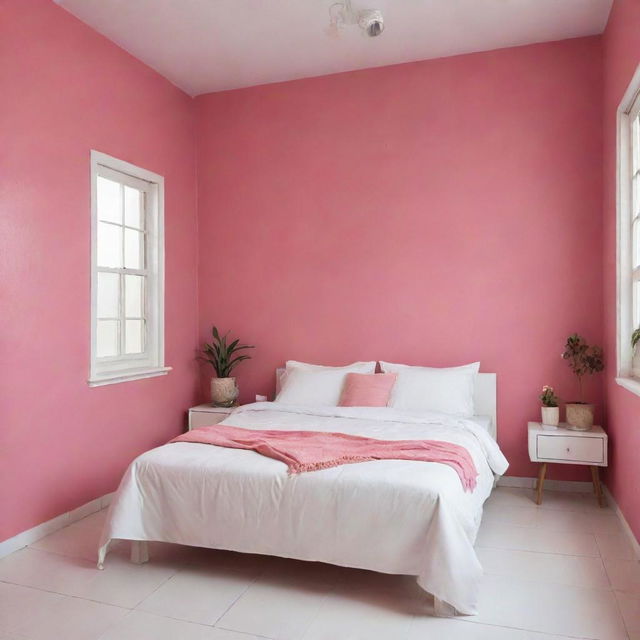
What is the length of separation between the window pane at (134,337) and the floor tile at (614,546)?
3317 millimetres

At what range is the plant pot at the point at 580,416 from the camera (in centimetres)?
387

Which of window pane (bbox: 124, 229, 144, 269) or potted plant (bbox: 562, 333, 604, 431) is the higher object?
window pane (bbox: 124, 229, 144, 269)

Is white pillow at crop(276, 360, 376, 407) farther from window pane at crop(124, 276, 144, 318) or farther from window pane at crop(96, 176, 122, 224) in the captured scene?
window pane at crop(96, 176, 122, 224)

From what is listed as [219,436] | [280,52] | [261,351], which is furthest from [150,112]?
[219,436]

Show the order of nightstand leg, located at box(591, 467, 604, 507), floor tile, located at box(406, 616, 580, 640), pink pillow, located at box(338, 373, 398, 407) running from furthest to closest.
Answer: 1. pink pillow, located at box(338, 373, 398, 407)
2. nightstand leg, located at box(591, 467, 604, 507)
3. floor tile, located at box(406, 616, 580, 640)

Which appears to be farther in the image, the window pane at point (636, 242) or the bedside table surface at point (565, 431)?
the bedside table surface at point (565, 431)

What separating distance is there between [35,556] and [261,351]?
2.29m

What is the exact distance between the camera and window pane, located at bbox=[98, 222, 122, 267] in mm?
4121

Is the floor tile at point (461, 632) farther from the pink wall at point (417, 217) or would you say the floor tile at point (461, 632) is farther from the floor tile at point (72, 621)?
the pink wall at point (417, 217)

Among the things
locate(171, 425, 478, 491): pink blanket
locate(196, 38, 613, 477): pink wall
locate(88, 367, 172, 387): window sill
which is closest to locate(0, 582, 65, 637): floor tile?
locate(171, 425, 478, 491): pink blanket

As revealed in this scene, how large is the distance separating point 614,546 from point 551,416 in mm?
978

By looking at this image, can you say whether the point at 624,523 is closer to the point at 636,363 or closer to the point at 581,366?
the point at 636,363

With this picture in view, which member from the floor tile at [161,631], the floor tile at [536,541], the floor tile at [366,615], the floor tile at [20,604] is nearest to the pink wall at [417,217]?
the floor tile at [536,541]

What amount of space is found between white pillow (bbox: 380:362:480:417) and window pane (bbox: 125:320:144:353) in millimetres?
1949
